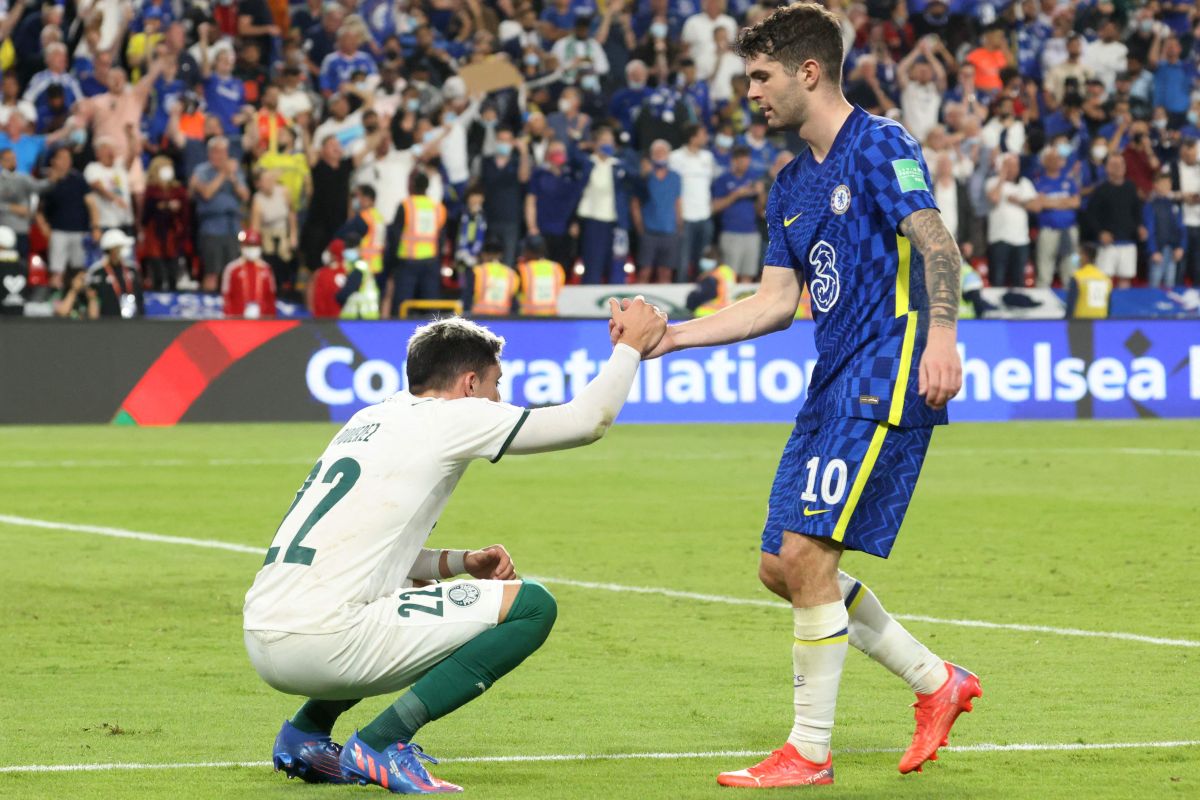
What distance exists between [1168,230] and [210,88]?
12.2 meters

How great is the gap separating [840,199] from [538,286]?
17.3 m

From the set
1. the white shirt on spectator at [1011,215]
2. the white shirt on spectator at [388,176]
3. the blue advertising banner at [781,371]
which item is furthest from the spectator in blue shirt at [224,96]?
the white shirt on spectator at [1011,215]

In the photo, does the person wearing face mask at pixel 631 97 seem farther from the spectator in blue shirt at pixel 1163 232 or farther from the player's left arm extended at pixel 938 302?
the player's left arm extended at pixel 938 302

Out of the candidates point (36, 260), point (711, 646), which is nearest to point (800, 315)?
point (36, 260)

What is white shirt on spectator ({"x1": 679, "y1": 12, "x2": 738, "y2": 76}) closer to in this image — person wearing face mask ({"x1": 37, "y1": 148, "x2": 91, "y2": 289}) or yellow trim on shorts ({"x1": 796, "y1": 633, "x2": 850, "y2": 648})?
person wearing face mask ({"x1": 37, "y1": 148, "x2": 91, "y2": 289})

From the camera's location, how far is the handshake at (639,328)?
5.67 meters

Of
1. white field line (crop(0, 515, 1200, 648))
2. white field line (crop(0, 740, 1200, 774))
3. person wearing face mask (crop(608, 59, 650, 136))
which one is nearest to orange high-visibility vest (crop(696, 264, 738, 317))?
person wearing face mask (crop(608, 59, 650, 136))

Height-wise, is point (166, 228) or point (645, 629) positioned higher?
point (166, 228)

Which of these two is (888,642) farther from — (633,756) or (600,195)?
(600,195)

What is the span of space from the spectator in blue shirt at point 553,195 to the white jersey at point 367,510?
18177 millimetres

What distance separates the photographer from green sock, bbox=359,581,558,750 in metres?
5.35

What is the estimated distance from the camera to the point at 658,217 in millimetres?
23875

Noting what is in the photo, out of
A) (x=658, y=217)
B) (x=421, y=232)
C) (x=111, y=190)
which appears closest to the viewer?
(x=111, y=190)

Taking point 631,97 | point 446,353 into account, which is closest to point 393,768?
point 446,353
